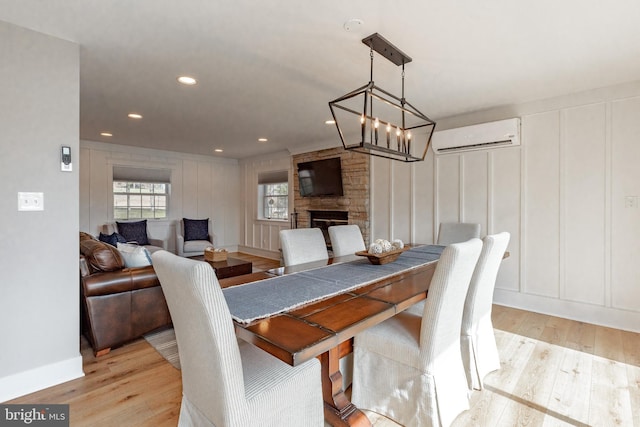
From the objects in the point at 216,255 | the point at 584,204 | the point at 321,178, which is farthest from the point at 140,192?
the point at 584,204

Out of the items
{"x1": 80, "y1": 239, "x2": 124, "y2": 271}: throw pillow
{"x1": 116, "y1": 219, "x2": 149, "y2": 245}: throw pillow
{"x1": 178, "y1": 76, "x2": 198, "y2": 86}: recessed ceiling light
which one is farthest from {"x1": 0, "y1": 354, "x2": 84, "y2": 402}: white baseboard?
{"x1": 116, "y1": 219, "x2": 149, "y2": 245}: throw pillow

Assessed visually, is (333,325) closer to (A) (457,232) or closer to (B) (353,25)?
(B) (353,25)

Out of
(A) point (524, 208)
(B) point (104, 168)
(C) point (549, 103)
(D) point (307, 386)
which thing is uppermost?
(C) point (549, 103)

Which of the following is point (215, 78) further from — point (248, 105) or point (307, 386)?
point (307, 386)

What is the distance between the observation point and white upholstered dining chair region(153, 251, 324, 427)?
1.03m

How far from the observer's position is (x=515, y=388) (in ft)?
6.72

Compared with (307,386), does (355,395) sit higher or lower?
lower

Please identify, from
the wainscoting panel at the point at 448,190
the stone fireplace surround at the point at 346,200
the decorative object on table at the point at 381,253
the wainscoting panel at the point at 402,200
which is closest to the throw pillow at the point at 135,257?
the decorative object on table at the point at 381,253

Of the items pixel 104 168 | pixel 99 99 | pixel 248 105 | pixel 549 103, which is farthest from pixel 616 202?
pixel 104 168

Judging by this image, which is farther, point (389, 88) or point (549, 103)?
point (549, 103)

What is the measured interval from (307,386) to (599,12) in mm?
2716

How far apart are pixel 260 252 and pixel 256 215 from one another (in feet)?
2.92

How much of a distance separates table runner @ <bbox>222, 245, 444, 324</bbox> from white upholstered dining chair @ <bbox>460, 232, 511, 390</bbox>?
1.48 feet

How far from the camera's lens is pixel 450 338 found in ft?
5.50
